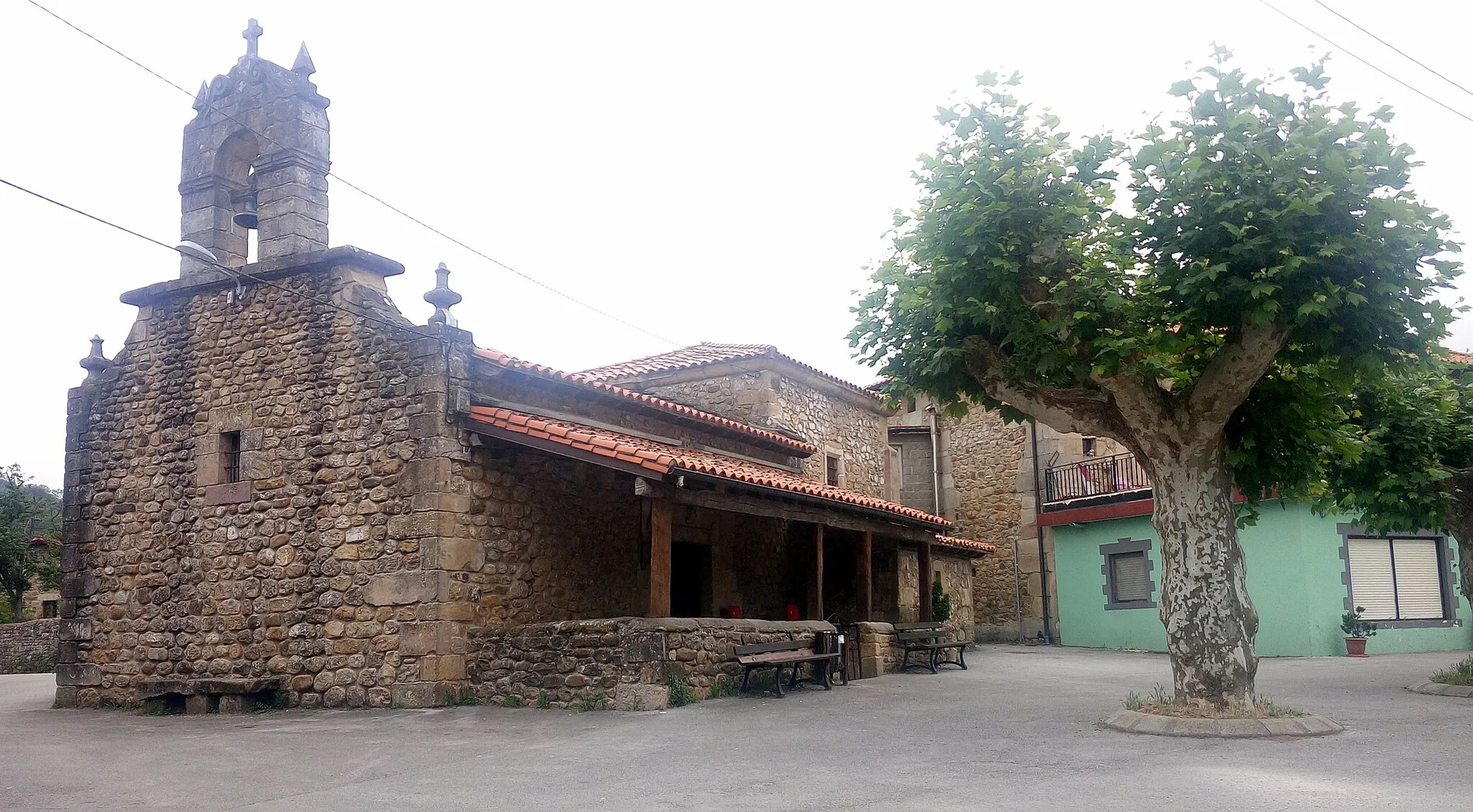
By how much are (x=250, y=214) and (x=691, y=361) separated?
315 inches

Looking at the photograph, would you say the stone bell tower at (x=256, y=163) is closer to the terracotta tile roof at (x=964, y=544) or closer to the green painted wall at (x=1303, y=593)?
the terracotta tile roof at (x=964, y=544)

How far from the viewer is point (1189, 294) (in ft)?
27.6

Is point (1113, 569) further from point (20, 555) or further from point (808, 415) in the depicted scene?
point (20, 555)

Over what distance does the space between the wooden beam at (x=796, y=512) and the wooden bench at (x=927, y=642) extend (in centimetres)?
150

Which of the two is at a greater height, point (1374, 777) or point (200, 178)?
point (200, 178)

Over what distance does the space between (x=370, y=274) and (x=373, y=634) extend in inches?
157

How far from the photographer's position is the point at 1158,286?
28.3ft

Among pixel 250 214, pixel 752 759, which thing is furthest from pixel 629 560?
pixel 752 759

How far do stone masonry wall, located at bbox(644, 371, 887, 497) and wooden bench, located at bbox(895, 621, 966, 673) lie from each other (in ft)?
12.4

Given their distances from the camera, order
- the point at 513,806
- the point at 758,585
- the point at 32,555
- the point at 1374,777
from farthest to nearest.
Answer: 1. the point at 32,555
2. the point at 758,585
3. the point at 1374,777
4. the point at 513,806

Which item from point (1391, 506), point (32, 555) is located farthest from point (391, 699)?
point (32, 555)

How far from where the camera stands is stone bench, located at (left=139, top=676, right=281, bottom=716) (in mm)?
11703

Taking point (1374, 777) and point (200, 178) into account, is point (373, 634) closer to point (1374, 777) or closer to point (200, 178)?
point (200, 178)

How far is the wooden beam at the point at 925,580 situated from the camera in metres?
17.5
